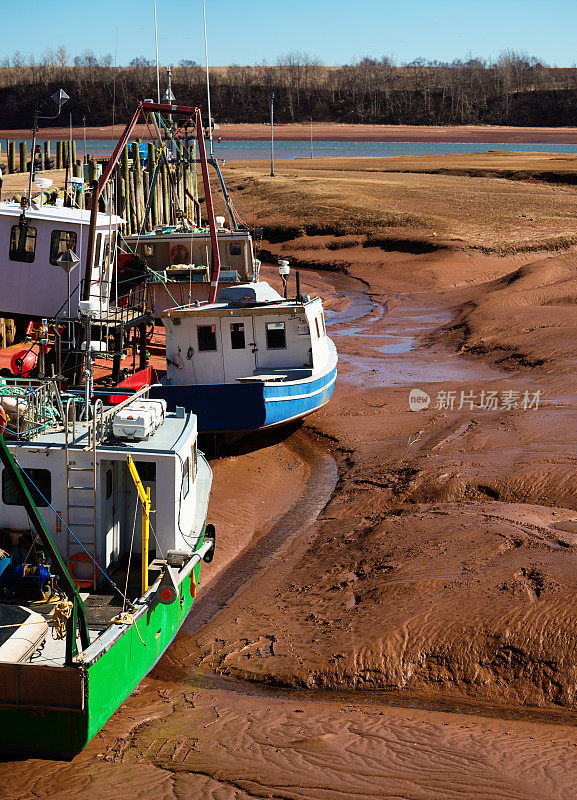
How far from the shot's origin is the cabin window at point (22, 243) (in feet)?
67.6

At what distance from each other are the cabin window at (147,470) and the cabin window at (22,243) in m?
11.4

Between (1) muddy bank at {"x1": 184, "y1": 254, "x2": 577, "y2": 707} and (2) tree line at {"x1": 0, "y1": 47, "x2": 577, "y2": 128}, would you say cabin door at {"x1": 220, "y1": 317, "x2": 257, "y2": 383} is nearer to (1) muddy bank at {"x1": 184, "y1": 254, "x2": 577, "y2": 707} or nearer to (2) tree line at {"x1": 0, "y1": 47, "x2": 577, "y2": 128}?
(1) muddy bank at {"x1": 184, "y1": 254, "x2": 577, "y2": 707}

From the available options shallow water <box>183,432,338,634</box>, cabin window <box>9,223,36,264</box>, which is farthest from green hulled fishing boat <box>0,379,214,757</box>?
cabin window <box>9,223,36,264</box>

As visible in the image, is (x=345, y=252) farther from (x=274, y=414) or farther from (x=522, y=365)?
(x=274, y=414)

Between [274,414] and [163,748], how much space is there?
30.9 ft

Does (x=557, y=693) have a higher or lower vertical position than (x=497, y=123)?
lower

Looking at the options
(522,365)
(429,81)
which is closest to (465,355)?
(522,365)

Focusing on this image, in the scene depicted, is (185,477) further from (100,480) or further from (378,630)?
(378,630)

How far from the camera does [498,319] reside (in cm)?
2822

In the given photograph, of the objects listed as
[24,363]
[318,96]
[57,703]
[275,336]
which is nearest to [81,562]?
[57,703]

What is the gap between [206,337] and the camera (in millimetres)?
18609

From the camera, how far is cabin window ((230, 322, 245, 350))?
731 inches

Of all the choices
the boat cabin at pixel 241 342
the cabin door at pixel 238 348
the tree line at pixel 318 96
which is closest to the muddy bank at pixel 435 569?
the boat cabin at pixel 241 342

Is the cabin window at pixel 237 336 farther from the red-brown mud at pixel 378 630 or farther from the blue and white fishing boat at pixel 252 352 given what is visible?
the red-brown mud at pixel 378 630
